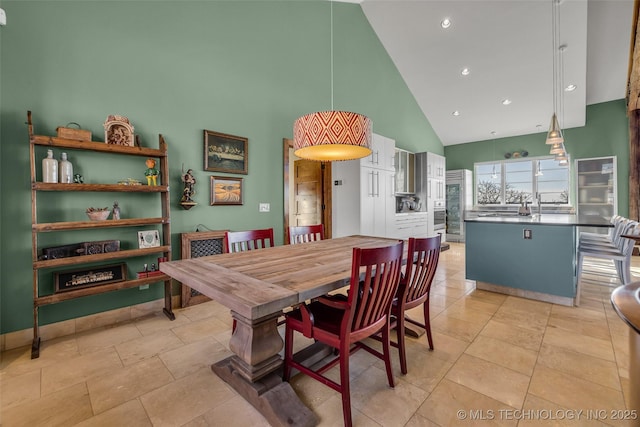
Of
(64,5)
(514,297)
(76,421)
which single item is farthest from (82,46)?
(514,297)

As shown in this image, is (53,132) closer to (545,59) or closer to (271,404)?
(271,404)

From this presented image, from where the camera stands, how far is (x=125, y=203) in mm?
2717

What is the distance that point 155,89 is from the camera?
9.31 feet

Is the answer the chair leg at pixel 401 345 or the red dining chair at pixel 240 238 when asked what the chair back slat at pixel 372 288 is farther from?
the red dining chair at pixel 240 238

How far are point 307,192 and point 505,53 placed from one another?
4.36m

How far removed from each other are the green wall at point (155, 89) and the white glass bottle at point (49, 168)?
188mm

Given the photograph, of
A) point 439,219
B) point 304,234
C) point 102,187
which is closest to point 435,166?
point 439,219

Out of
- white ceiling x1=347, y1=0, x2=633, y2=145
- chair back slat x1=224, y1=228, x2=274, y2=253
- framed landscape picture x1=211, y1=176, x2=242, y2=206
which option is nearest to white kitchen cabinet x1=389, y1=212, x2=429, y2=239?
white ceiling x1=347, y1=0, x2=633, y2=145

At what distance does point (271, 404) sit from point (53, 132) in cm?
278

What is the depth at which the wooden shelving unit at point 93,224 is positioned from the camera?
83.0 inches

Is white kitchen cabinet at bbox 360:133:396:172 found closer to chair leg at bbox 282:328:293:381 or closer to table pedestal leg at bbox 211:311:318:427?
chair leg at bbox 282:328:293:381

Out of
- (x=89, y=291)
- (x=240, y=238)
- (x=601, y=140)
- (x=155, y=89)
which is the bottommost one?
(x=89, y=291)

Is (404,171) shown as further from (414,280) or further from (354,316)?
(354,316)

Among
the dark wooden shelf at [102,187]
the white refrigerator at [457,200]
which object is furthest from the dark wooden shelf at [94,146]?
the white refrigerator at [457,200]
